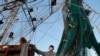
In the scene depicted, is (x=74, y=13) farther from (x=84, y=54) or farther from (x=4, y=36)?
(x=4, y=36)

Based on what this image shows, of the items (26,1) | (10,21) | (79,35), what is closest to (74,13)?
(79,35)

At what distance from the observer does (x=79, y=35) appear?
845 cm

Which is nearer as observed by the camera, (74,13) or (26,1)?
(74,13)

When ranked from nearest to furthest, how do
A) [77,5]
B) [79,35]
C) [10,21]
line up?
[79,35] < [77,5] < [10,21]

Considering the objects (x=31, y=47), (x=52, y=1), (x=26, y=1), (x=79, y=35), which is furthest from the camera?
(x=26, y=1)

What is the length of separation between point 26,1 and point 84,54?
7209 millimetres

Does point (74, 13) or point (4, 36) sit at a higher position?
point (74, 13)

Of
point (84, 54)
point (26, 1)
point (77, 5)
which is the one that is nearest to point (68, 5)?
point (77, 5)

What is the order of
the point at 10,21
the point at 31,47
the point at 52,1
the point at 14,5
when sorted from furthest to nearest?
the point at 10,21
the point at 14,5
the point at 52,1
the point at 31,47

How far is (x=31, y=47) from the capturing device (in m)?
6.88

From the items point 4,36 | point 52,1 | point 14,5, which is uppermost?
point 52,1

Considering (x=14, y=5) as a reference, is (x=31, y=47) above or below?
above

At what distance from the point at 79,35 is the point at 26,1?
21.4 feet

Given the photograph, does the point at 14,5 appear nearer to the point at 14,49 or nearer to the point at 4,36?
the point at 4,36
